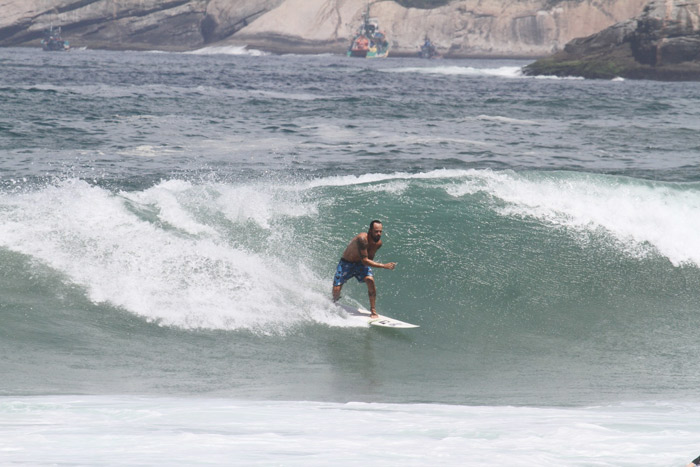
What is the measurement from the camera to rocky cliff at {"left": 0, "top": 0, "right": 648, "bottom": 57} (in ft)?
518

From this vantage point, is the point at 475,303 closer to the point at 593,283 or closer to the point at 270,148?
the point at 593,283

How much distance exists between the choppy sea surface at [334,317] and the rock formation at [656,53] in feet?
185

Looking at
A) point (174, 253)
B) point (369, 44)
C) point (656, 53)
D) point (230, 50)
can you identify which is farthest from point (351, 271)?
point (230, 50)

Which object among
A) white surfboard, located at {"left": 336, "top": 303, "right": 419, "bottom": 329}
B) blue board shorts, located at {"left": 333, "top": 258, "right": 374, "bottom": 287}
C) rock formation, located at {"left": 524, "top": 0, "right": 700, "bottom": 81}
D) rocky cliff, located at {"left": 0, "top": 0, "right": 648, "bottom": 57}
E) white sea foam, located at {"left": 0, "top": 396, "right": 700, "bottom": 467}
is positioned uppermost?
Answer: rocky cliff, located at {"left": 0, "top": 0, "right": 648, "bottom": 57}

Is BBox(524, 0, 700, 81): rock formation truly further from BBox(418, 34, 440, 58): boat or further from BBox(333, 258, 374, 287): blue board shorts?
BBox(418, 34, 440, 58): boat

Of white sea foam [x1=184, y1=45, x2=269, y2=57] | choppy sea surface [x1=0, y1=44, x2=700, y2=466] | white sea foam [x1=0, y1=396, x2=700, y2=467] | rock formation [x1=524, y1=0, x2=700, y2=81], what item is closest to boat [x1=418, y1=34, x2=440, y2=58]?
white sea foam [x1=184, y1=45, x2=269, y2=57]

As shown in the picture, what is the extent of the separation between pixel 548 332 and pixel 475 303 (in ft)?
4.01

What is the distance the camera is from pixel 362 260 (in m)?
10.9

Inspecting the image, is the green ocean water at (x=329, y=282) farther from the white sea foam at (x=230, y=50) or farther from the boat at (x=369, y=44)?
the white sea foam at (x=230, y=50)

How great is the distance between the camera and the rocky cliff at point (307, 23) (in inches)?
6216

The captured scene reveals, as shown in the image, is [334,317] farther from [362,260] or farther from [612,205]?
[612,205]

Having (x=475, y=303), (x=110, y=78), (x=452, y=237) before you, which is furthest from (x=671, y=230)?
(x=110, y=78)

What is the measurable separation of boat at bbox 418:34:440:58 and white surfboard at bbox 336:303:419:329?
150 metres

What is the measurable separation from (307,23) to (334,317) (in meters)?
167
